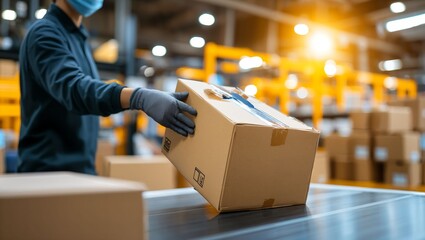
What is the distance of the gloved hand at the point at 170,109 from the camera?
1.30 meters

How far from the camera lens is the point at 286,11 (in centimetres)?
814

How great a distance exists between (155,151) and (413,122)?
11.0 feet

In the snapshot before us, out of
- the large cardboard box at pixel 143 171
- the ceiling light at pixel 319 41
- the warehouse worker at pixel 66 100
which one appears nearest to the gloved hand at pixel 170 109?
the warehouse worker at pixel 66 100

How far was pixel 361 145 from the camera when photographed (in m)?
4.88

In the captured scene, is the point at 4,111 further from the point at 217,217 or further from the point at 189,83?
the point at 217,217

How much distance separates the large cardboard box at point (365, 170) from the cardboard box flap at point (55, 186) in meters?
4.55

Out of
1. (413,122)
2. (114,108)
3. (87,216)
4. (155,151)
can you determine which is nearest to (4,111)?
(155,151)

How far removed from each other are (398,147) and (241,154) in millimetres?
3999

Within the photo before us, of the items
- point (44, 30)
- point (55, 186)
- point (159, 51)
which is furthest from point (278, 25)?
point (55, 186)

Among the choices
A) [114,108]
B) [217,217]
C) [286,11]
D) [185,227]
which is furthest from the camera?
[286,11]

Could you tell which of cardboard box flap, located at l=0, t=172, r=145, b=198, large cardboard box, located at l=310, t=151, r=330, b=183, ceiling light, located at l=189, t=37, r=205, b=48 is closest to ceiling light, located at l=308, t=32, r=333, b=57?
ceiling light, located at l=189, t=37, r=205, b=48

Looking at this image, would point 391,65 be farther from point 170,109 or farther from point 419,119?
point 170,109

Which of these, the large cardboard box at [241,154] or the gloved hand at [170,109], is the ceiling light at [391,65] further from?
the gloved hand at [170,109]

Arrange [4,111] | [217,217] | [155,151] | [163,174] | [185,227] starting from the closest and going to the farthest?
[185,227] → [217,217] → [163,174] → [4,111] → [155,151]
